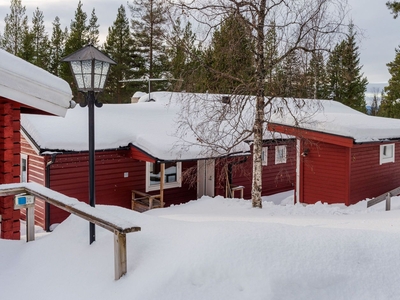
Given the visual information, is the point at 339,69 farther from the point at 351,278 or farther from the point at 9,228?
the point at 9,228

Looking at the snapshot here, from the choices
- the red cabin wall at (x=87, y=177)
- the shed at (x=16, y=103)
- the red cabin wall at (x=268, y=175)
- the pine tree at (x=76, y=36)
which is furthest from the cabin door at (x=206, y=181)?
the pine tree at (x=76, y=36)

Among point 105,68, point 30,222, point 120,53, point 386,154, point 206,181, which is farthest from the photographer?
point 120,53

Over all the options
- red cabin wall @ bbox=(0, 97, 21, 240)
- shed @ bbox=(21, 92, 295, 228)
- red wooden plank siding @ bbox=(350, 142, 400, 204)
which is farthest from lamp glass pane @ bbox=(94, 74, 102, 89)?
red wooden plank siding @ bbox=(350, 142, 400, 204)

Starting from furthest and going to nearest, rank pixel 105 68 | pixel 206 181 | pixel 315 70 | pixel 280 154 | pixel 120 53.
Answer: pixel 120 53 < pixel 280 154 < pixel 206 181 < pixel 315 70 < pixel 105 68

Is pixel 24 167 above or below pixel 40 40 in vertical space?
below

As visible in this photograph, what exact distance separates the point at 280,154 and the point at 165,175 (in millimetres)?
5354

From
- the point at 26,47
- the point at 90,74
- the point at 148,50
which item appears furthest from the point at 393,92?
the point at 90,74

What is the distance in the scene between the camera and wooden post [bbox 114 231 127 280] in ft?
11.1

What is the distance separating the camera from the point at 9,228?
536 centimetres

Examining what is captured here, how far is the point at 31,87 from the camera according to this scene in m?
5.01

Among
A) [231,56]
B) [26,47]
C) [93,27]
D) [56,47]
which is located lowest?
[231,56]

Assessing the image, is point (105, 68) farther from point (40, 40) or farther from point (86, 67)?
point (40, 40)

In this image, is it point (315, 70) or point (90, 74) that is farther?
point (315, 70)

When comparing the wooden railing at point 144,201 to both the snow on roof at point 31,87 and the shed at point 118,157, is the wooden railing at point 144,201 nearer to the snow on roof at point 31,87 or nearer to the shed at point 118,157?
the shed at point 118,157
